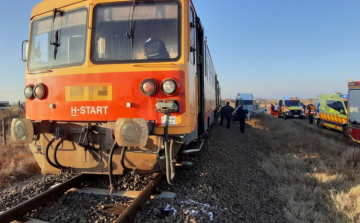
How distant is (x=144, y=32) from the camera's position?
3896 mm

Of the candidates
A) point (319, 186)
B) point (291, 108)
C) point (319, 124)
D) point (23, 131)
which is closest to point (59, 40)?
point (23, 131)

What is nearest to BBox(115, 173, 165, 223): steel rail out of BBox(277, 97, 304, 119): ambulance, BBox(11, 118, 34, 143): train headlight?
BBox(11, 118, 34, 143): train headlight

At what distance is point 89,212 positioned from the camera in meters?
3.38

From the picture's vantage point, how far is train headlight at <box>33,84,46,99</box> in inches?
165

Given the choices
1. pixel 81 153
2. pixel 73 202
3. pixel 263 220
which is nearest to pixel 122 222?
pixel 73 202

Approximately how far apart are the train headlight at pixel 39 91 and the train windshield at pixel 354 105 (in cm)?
1050

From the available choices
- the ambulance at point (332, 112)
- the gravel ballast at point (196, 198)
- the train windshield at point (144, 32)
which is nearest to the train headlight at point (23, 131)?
the gravel ballast at point (196, 198)

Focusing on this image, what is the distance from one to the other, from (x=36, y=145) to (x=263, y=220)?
3691mm

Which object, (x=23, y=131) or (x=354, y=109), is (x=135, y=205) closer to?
(x=23, y=131)

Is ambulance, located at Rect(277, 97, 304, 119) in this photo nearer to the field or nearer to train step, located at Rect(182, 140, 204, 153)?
the field

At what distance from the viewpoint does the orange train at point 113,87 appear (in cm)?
371

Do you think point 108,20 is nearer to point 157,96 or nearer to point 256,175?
point 157,96

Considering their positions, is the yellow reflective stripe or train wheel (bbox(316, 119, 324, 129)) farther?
train wheel (bbox(316, 119, 324, 129))

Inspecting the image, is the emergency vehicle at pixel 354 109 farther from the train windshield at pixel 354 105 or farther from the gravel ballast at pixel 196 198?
the gravel ballast at pixel 196 198
